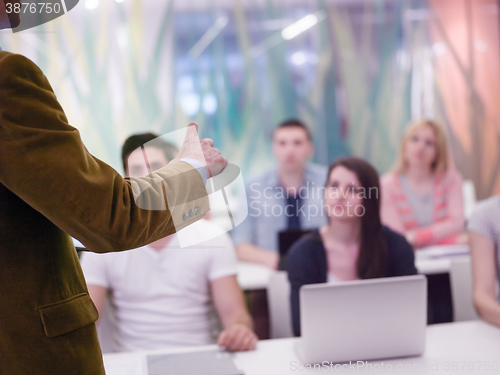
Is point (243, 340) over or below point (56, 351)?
below

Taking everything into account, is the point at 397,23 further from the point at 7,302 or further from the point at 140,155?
the point at 7,302

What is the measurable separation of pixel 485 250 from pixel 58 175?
62.5 inches

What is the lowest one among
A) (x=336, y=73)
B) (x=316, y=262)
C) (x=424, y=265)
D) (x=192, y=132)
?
(x=424, y=265)

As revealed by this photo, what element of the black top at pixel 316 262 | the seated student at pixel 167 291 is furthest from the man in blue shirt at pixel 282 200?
the seated student at pixel 167 291

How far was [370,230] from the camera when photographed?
180 centimetres

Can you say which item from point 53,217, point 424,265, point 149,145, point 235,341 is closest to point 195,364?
point 235,341

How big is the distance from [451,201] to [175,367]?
2235 millimetres

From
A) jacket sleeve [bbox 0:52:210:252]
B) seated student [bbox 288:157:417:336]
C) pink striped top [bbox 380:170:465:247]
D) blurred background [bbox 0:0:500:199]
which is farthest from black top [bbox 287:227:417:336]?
blurred background [bbox 0:0:500:199]

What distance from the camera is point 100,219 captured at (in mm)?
706

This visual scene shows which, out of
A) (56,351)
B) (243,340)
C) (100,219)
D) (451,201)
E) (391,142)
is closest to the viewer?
(100,219)

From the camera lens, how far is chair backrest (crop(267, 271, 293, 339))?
202 centimetres

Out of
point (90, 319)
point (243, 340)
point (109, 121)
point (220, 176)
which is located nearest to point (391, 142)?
point (109, 121)

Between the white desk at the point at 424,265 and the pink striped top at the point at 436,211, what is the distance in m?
0.08

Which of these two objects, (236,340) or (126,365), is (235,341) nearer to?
(236,340)
